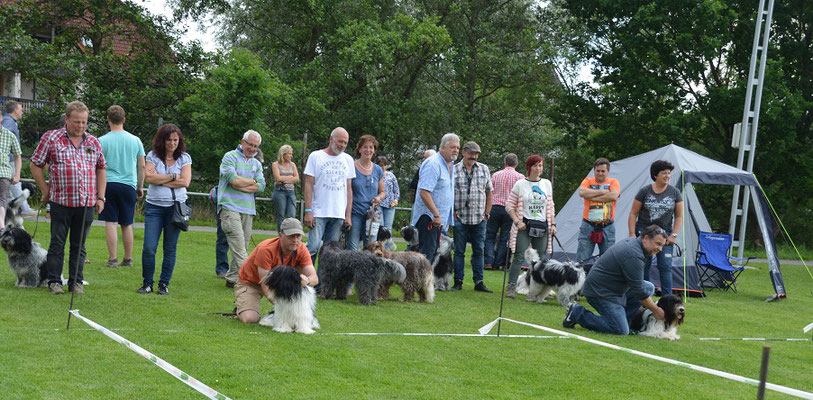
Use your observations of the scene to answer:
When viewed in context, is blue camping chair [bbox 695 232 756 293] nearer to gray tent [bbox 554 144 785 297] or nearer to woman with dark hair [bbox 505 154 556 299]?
gray tent [bbox 554 144 785 297]

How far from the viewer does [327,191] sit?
6824mm

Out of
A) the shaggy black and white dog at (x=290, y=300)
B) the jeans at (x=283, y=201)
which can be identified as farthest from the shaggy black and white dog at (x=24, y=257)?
the jeans at (x=283, y=201)

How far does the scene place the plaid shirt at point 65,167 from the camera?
19.2ft

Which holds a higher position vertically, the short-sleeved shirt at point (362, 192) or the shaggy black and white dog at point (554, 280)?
the short-sleeved shirt at point (362, 192)

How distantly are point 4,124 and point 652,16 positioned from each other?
50.2ft

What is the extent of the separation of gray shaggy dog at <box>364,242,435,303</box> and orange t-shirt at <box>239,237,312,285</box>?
4.69 feet

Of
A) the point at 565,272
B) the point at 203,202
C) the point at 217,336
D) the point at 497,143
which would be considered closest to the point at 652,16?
the point at 497,143

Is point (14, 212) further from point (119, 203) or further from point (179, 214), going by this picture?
point (179, 214)

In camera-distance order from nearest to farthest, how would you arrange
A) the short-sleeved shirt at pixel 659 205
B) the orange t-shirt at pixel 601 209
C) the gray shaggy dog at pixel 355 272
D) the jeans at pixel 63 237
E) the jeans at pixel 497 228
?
1. the jeans at pixel 63 237
2. the gray shaggy dog at pixel 355 272
3. the short-sleeved shirt at pixel 659 205
4. the orange t-shirt at pixel 601 209
5. the jeans at pixel 497 228

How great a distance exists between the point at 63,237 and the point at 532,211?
463 cm

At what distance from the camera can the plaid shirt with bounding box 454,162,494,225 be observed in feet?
26.1

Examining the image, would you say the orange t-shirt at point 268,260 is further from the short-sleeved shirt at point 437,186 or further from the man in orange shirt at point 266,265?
the short-sleeved shirt at point 437,186

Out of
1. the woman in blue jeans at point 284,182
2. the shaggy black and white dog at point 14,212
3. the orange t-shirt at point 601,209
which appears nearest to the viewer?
the orange t-shirt at point 601,209

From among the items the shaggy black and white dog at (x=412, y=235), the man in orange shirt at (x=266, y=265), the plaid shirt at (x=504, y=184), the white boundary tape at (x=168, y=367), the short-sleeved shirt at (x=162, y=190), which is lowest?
the white boundary tape at (x=168, y=367)
